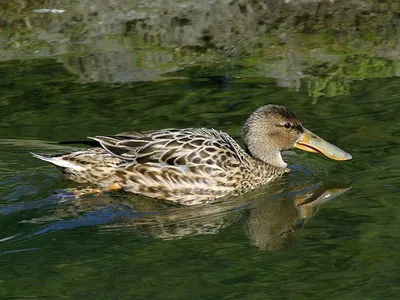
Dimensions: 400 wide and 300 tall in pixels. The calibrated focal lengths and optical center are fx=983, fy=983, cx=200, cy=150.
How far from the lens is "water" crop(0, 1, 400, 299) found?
725cm

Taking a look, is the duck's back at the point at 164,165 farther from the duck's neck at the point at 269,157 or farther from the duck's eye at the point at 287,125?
the duck's eye at the point at 287,125

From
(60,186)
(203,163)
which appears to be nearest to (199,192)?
(203,163)

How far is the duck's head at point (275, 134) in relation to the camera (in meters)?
9.96

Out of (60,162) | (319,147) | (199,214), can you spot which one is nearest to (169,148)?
(199,214)

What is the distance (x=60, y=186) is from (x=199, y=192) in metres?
1.38

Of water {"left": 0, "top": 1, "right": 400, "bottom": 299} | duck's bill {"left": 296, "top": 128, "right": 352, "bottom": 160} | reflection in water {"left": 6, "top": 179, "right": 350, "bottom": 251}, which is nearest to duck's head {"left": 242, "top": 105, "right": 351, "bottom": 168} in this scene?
duck's bill {"left": 296, "top": 128, "right": 352, "bottom": 160}

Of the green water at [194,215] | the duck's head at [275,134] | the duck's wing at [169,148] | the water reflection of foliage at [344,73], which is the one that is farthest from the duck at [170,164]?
the water reflection of foliage at [344,73]

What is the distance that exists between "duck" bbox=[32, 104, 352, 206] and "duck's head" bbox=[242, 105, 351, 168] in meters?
0.10

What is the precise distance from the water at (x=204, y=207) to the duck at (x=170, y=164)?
191 mm

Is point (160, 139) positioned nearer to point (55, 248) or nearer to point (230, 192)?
point (230, 192)

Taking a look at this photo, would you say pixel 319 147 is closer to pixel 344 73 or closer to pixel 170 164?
pixel 170 164

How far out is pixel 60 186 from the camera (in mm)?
9680

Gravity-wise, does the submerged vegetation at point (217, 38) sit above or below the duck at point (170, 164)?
above

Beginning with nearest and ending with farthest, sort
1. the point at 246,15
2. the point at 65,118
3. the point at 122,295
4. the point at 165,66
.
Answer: the point at 122,295
the point at 65,118
the point at 165,66
the point at 246,15
